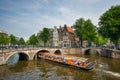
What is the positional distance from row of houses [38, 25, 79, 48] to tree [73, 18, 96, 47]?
29.1 ft

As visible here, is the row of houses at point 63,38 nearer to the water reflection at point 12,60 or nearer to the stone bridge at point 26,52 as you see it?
the stone bridge at point 26,52

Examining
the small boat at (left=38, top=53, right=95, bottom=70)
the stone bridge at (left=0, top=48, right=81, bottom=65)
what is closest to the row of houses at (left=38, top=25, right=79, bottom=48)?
the stone bridge at (left=0, top=48, right=81, bottom=65)

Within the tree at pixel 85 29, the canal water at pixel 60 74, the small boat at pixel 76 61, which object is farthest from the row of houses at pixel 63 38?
the canal water at pixel 60 74

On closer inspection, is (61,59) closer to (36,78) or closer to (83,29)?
(36,78)

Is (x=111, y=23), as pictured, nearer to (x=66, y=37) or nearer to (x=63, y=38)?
(x=66, y=37)

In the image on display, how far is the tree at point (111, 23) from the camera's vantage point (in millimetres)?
45581

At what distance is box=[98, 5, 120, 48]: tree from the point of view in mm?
45581

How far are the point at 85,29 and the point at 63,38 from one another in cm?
1629

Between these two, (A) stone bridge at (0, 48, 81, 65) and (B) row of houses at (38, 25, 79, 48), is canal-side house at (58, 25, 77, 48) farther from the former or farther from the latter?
(A) stone bridge at (0, 48, 81, 65)

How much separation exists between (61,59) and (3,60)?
51.6 feet

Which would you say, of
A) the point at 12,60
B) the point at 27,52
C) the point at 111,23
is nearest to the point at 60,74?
the point at 27,52

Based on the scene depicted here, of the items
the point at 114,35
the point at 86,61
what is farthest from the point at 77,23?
the point at 86,61

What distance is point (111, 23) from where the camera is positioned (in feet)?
151

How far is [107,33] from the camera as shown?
48.9 m
